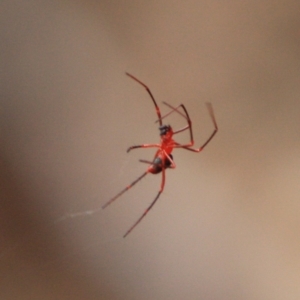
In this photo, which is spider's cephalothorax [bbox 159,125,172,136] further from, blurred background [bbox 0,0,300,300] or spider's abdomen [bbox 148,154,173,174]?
blurred background [bbox 0,0,300,300]

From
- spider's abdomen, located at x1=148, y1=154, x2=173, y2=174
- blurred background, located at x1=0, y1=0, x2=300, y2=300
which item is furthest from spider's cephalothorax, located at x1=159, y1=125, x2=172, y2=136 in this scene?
blurred background, located at x1=0, y1=0, x2=300, y2=300

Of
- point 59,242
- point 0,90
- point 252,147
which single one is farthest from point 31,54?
point 252,147

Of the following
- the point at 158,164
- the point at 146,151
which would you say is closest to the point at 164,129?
the point at 158,164

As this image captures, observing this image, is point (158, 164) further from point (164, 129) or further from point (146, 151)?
point (146, 151)

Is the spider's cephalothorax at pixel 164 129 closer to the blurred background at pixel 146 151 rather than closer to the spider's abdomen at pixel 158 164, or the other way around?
the spider's abdomen at pixel 158 164

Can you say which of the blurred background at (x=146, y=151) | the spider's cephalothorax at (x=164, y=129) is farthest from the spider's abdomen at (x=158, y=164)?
the blurred background at (x=146, y=151)

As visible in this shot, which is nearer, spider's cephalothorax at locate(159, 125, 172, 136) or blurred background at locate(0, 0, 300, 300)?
spider's cephalothorax at locate(159, 125, 172, 136)

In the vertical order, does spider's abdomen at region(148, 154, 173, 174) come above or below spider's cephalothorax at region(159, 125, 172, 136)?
below

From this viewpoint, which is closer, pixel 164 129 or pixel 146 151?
pixel 164 129
